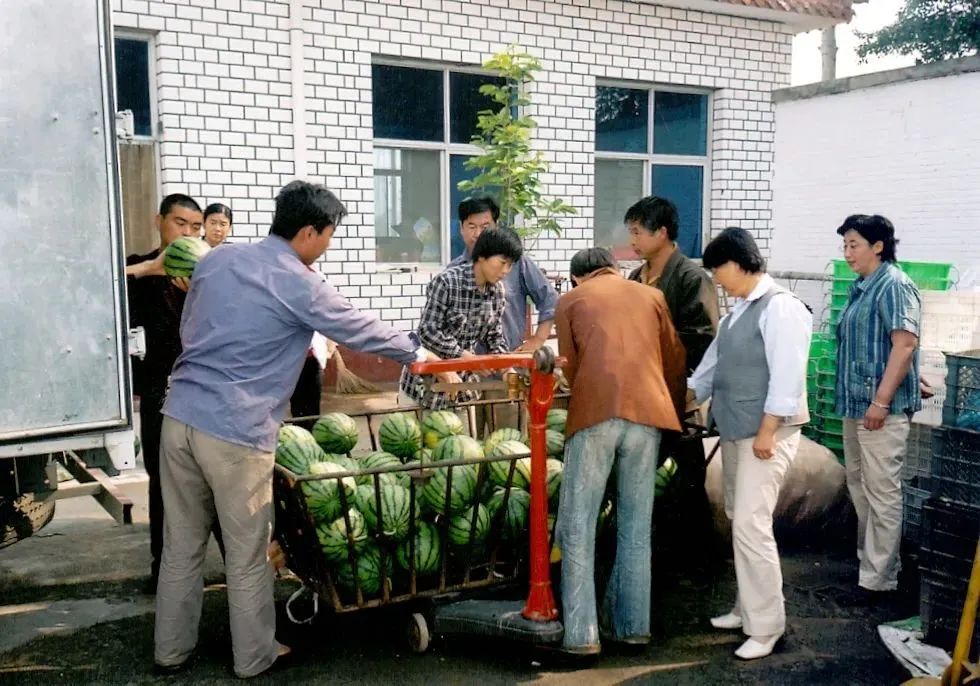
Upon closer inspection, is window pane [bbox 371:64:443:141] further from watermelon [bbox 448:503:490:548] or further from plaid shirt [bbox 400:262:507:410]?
watermelon [bbox 448:503:490:548]

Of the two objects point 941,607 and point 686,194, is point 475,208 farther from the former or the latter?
point 686,194

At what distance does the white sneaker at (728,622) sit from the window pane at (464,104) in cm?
590

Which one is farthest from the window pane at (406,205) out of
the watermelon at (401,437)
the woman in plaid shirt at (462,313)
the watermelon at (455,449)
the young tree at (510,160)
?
the watermelon at (455,449)

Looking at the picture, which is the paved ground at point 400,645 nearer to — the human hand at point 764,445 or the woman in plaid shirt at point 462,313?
the human hand at point 764,445

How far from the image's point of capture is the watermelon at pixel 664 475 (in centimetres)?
457

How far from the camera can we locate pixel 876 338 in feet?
15.1

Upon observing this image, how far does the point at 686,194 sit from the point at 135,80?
→ 610cm

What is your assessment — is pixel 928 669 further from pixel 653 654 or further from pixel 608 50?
pixel 608 50

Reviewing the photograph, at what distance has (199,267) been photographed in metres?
3.78

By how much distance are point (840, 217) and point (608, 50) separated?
334 cm

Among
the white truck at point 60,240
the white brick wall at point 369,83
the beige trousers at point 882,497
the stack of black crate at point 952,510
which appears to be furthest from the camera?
the white brick wall at point 369,83

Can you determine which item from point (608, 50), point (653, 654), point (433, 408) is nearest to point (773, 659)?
point (653, 654)

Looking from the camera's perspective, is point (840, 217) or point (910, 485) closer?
point (910, 485)

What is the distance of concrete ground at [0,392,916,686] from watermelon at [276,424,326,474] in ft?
2.61
